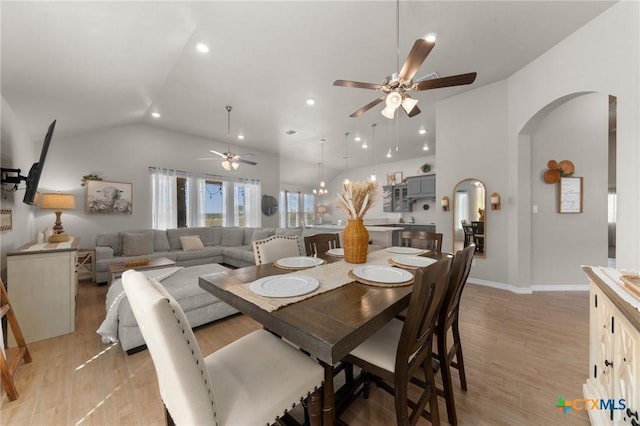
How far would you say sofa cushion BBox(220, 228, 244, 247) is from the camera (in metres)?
5.55

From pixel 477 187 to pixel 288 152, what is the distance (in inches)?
202

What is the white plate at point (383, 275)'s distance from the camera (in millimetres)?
1265

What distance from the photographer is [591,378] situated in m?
1.43

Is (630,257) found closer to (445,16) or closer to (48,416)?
(445,16)

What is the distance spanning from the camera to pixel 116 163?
473 cm

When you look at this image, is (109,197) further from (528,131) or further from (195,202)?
(528,131)

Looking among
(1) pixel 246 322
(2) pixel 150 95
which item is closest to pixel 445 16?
(1) pixel 246 322

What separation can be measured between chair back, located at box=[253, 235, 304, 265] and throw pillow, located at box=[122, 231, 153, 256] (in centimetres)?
358

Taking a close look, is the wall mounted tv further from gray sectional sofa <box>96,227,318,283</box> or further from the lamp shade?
gray sectional sofa <box>96,227,318,283</box>

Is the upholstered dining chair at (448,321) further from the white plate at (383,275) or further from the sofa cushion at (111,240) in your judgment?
the sofa cushion at (111,240)

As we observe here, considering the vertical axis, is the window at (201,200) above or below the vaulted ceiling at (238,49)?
below

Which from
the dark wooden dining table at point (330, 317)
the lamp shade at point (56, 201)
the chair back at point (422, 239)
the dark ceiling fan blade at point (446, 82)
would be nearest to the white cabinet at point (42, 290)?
the lamp shade at point (56, 201)

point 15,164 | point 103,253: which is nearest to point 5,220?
point 15,164

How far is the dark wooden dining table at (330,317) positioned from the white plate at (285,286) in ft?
0.22
